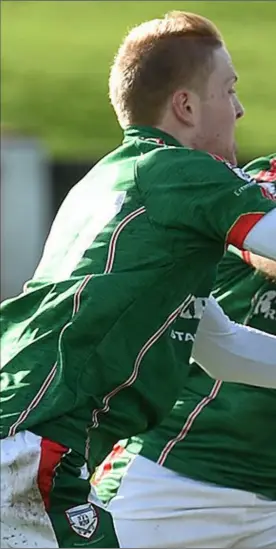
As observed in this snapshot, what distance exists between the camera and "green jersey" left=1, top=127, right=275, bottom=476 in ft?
9.48

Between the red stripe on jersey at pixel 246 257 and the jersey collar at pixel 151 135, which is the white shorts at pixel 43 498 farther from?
the red stripe on jersey at pixel 246 257

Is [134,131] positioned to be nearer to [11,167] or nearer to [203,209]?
[203,209]

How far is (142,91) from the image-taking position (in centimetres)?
321

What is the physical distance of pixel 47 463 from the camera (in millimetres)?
2977

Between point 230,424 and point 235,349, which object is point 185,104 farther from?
point 230,424

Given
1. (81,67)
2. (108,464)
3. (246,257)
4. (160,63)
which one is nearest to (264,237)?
(160,63)

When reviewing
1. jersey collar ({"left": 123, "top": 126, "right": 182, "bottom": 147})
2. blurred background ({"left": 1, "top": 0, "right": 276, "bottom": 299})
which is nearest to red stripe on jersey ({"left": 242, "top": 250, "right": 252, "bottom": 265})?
jersey collar ({"left": 123, "top": 126, "right": 182, "bottom": 147})

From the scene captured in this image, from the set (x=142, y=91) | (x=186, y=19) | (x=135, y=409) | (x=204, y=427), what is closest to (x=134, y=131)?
(x=142, y=91)

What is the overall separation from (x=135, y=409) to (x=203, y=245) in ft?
1.38

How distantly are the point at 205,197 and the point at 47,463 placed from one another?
669mm

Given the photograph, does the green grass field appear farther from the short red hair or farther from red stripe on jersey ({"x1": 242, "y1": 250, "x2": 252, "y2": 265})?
the short red hair

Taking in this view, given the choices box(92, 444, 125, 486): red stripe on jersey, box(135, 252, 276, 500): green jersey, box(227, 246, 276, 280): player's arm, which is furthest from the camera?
box(92, 444, 125, 486): red stripe on jersey

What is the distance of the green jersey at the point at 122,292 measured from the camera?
289cm

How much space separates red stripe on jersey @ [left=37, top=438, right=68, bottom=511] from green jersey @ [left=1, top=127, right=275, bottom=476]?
0.02 m
